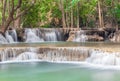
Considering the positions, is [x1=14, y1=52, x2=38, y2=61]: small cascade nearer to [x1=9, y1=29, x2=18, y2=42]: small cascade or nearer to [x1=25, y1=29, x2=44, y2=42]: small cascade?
[x1=9, y1=29, x2=18, y2=42]: small cascade

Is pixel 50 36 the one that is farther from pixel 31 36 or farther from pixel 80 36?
pixel 80 36

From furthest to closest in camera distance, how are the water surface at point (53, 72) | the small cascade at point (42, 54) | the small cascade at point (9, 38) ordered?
the small cascade at point (9, 38)
the small cascade at point (42, 54)
the water surface at point (53, 72)

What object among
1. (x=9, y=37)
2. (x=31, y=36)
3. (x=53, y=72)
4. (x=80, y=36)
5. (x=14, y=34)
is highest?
(x=14, y=34)

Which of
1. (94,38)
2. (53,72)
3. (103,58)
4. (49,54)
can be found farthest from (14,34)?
(53,72)

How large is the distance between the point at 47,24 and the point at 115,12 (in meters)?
9.38

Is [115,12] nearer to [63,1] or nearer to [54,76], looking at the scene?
[63,1]

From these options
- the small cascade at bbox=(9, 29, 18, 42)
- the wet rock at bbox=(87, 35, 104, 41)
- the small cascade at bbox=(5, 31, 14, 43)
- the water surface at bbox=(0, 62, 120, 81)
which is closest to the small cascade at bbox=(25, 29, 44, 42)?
the small cascade at bbox=(9, 29, 18, 42)

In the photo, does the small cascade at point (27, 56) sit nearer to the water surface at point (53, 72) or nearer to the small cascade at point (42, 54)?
the small cascade at point (42, 54)

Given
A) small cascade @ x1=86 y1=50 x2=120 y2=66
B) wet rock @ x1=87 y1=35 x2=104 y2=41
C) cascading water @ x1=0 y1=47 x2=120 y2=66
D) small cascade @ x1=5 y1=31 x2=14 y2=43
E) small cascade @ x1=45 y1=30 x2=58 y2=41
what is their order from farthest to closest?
small cascade @ x1=45 y1=30 x2=58 y2=41 < wet rock @ x1=87 y1=35 x2=104 y2=41 < small cascade @ x1=5 y1=31 x2=14 y2=43 < cascading water @ x1=0 y1=47 x2=120 y2=66 < small cascade @ x1=86 y1=50 x2=120 y2=66

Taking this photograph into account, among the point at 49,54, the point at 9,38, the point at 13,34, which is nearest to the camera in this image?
the point at 49,54

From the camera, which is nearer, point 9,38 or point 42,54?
point 42,54

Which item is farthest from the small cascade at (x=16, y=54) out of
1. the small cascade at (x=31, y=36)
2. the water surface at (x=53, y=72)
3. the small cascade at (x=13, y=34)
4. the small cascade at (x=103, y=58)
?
the small cascade at (x=31, y=36)

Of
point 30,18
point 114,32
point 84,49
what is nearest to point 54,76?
point 84,49

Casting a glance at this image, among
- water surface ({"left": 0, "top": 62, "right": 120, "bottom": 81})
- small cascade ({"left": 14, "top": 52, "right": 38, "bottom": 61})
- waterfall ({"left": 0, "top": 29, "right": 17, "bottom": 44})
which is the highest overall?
waterfall ({"left": 0, "top": 29, "right": 17, "bottom": 44})
